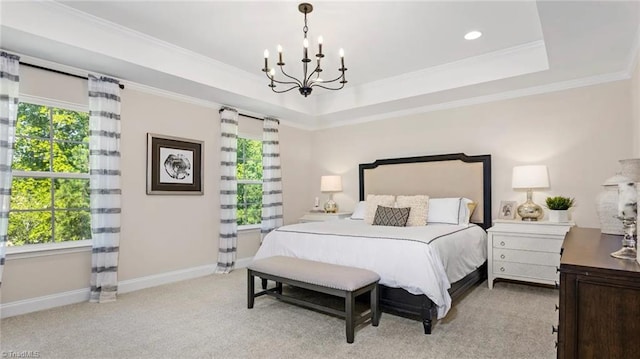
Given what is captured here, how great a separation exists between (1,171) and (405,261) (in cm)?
352

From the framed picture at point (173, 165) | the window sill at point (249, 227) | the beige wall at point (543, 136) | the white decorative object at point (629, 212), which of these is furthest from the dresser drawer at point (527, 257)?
the framed picture at point (173, 165)

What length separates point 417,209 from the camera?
166 inches

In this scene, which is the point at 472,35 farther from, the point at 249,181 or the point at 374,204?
the point at 249,181

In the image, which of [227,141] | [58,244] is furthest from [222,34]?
[58,244]

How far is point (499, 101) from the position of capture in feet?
14.6

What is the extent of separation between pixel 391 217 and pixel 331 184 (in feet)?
5.58

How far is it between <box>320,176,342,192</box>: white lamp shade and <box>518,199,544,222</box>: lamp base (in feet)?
8.71

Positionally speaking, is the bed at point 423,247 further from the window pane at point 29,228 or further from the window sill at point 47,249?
the window pane at point 29,228

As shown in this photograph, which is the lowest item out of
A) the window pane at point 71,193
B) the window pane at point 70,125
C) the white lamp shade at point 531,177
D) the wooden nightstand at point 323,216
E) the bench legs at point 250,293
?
the bench legs at point 250,293

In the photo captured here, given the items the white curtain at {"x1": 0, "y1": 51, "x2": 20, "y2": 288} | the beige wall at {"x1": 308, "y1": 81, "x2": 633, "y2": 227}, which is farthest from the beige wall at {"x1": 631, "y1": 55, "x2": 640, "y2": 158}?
the white curtain at {"x1": 0, "y1": 51, "x2": 20, "y2": 288}

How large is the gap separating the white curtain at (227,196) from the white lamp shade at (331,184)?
152cm

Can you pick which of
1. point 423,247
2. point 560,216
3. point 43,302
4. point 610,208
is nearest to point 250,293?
point 423,247

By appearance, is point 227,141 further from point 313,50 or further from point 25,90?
point 25,90

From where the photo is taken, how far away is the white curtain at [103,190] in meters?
3.55
